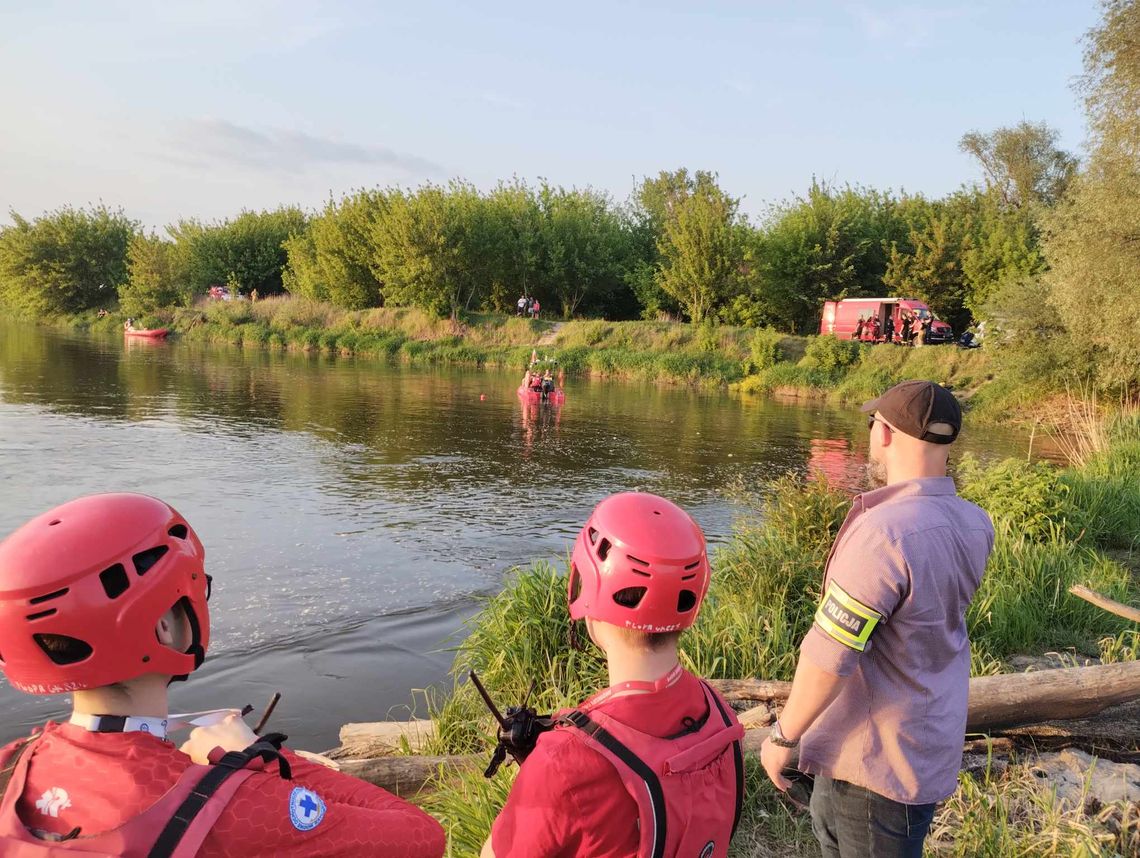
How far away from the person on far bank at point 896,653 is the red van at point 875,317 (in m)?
38.6

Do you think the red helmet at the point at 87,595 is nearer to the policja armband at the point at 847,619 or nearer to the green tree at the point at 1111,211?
the policja armband at the point at 847,619

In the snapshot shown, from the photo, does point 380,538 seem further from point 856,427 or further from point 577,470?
point 856,427

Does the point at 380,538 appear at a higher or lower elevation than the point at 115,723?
lower

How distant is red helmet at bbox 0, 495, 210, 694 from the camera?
5.41ft

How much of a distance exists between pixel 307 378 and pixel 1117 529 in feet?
105

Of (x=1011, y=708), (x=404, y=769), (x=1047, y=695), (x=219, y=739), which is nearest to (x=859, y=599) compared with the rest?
(x=219, y=739)

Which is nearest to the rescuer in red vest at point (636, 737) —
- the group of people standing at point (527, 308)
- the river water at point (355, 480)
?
the river water at point (355, 480)

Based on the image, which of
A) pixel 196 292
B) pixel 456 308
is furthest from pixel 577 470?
pixel 196 292

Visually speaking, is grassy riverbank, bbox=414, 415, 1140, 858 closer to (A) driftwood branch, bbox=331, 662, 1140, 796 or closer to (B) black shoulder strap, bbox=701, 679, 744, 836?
(A) driftwood branch, bbox=331, 662, 1140, 796

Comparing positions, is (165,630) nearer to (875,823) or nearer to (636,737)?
(636,737)

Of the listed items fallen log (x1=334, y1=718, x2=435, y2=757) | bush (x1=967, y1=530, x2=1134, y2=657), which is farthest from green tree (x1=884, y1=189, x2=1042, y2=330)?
fallen log (x1=334, y1=718, x2=435, y2=757)

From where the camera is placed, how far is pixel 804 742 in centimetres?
273

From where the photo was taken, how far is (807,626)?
666 cm

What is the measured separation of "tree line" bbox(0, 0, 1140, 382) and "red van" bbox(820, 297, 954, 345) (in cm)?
249
